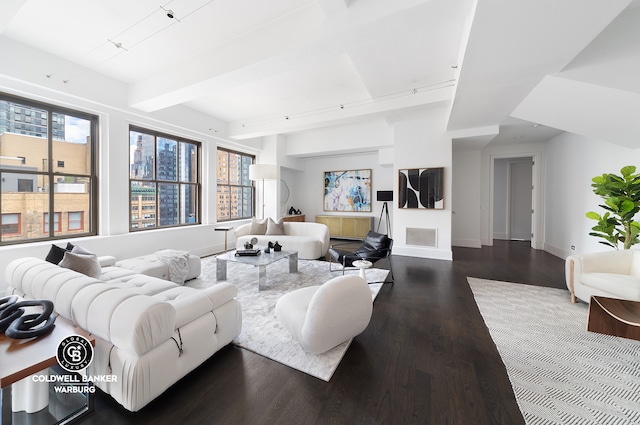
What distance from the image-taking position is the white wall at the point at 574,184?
3924 mm

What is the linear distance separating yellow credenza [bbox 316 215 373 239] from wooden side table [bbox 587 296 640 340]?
5010mm

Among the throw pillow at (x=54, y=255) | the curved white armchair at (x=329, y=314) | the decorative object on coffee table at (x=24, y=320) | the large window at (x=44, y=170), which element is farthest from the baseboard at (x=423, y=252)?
the large window at (x=44, y=170)

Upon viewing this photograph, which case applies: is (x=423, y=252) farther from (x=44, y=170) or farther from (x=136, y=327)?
(x=44, y=170)

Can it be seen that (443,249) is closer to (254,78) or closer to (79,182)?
(254,78)

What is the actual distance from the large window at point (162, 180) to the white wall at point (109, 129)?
0.86 ft

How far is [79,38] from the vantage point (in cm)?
292

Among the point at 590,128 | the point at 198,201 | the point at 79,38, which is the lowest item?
the point at 198,201

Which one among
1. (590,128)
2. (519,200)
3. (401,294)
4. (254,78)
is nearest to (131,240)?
(254,78)

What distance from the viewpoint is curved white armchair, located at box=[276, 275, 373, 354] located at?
5.92 feet

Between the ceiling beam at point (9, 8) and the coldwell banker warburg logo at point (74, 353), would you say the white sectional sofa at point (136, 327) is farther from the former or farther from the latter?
the ceiling beam at point (9, 8)

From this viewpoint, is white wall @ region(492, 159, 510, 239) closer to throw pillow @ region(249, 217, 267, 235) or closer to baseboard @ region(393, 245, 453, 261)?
baseboard @ region(393, 245, 453, 261)

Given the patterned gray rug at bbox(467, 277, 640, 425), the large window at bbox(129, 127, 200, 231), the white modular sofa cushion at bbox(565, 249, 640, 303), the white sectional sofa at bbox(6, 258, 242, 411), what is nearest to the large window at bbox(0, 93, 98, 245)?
the large window at bbox(129, 127, 200, 231)

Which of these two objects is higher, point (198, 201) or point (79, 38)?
point (79, 38)

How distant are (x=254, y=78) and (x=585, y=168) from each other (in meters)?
6.05
